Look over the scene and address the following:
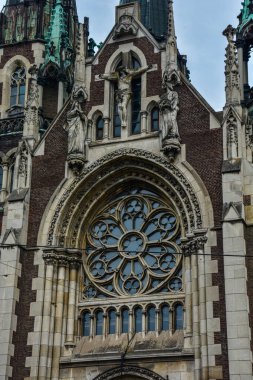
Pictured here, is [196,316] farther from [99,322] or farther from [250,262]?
[99,322]

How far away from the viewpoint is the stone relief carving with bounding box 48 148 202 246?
25.6m

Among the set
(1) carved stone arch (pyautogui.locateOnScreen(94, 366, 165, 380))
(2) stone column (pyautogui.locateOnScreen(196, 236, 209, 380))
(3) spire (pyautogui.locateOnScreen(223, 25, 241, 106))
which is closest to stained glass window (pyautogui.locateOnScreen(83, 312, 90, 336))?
(1) carved stone arch (pyautogui.locateOnScreen(94, 366, 165, 380))

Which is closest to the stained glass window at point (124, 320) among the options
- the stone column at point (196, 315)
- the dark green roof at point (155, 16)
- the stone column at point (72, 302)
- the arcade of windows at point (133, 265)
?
the arcade of windows at point (133, 265)

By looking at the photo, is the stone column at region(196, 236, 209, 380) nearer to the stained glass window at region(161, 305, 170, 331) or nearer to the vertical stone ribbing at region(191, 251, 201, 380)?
the vertical stone ribbing at region(191, 251, 201, 380)

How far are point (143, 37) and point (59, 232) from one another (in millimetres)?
8469

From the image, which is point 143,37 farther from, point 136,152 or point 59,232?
point 59,232

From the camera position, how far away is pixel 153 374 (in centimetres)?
2414

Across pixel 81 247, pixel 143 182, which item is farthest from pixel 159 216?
pixel 81 247

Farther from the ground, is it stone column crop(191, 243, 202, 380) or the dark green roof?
the dark green roof

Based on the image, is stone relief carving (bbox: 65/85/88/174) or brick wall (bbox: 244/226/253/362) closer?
brick wall (bbox: 244/226/253/362)

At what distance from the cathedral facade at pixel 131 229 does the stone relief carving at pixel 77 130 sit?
47 millimetres

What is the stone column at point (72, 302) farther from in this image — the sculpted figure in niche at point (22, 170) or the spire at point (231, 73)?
the spire at point (231, 73)

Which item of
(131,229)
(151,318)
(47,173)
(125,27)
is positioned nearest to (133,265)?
(131,229)

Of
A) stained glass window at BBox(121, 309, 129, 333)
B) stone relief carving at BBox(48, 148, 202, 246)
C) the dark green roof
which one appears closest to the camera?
stone relief carving at BBox(48, 148, 202, 246)
